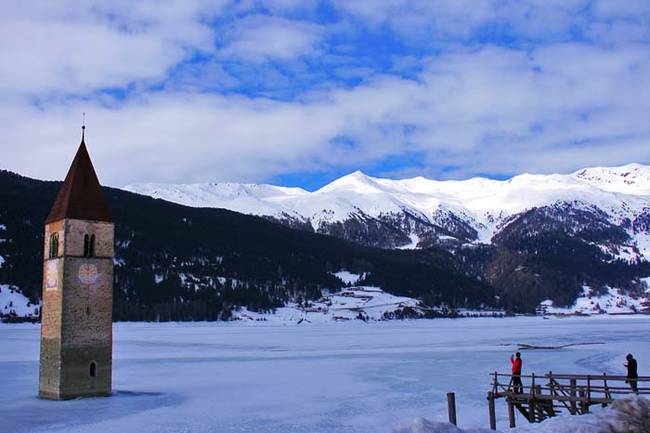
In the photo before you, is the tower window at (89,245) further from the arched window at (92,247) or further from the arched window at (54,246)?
the arched window at (54,246)

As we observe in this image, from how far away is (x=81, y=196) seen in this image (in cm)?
5725

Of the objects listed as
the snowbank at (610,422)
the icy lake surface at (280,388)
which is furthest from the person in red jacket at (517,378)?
the snowbank at (610,422)

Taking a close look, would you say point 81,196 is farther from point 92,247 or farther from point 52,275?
point 52,275

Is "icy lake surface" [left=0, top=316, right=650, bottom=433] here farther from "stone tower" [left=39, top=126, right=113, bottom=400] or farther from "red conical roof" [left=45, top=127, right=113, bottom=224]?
"red conical roof" [left=45, top=127, right=113, bottom=224]

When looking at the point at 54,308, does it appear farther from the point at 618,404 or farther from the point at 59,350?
the point at 618,404

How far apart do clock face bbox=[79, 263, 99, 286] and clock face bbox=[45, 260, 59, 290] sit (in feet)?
5.60

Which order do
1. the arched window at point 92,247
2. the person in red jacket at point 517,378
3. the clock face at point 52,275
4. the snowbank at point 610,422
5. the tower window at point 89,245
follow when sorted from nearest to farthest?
the snowbank at point 610,422
the person in red jacket at point 517,378
the clock face at point 52,275
the tower window at point 89,245
the arched window at point 92,247

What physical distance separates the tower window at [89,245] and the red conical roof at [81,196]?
1376 millimetres

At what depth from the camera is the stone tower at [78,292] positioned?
175 ft

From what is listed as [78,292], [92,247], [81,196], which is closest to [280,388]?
[78,292]

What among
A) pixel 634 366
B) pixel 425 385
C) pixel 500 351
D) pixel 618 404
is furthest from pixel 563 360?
pixel 618 404

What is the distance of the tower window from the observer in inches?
2228

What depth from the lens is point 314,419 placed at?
4275 cm

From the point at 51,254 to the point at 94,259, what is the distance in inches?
142
